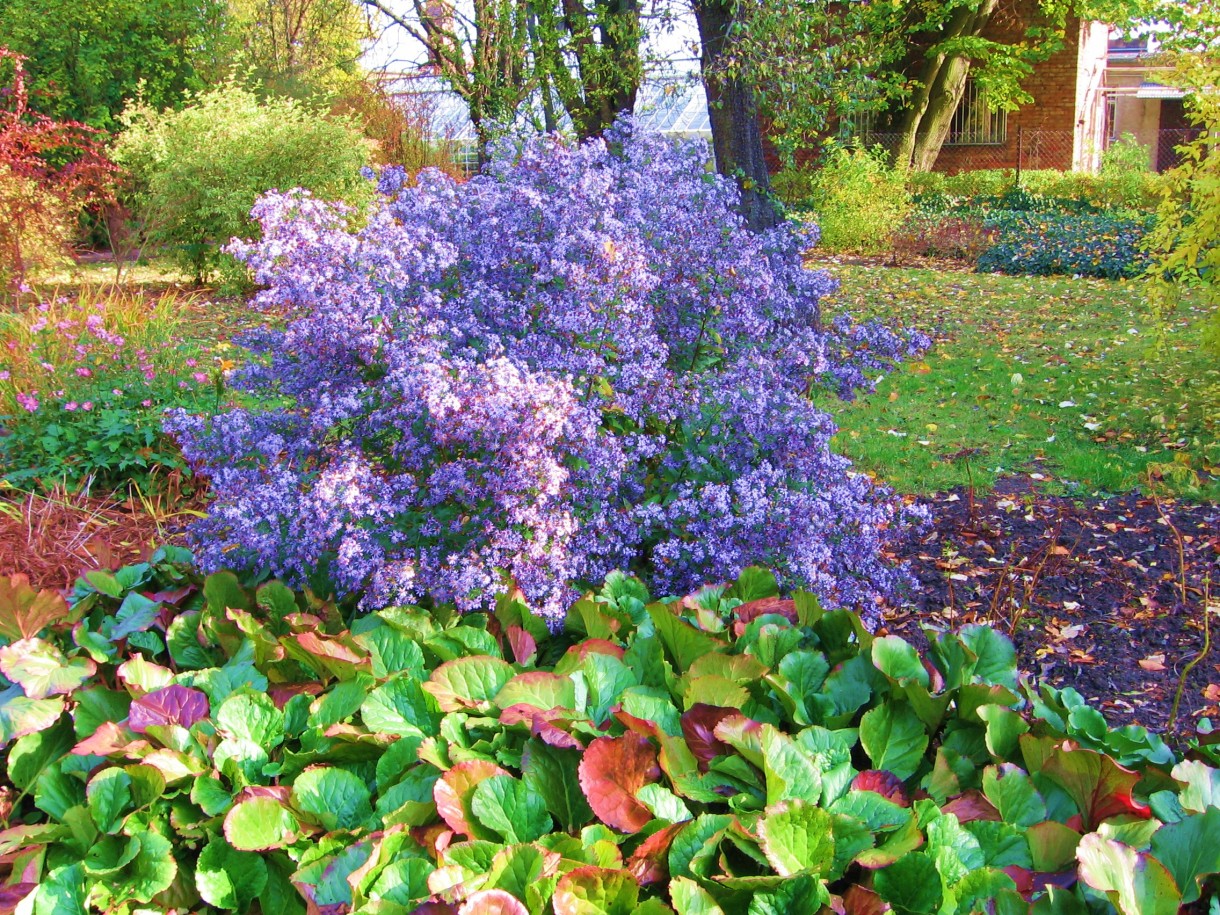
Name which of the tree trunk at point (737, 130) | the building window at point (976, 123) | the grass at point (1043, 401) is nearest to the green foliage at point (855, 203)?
the grass at point (1043, 401)

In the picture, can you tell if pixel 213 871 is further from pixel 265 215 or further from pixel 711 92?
pixel 711 92

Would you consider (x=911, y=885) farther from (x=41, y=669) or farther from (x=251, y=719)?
(x=41, y=669)

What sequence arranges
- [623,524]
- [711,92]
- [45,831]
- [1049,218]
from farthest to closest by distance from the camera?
[1049,218], [711,92], [623,524], [45,831]

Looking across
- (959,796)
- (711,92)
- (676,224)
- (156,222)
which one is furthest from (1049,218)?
(959,796)

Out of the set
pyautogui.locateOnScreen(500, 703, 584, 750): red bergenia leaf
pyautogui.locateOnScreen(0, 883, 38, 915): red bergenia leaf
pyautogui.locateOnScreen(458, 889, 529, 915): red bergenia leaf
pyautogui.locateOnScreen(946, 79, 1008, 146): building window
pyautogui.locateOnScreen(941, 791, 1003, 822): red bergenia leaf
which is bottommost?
→ pyautogui.locateOnScreen(0, 883, 38, 915): red bergenia leaf

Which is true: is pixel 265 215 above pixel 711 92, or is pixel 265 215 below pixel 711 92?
below

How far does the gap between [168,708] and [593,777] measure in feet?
3.01

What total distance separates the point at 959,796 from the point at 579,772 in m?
0.68

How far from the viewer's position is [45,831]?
184 cm

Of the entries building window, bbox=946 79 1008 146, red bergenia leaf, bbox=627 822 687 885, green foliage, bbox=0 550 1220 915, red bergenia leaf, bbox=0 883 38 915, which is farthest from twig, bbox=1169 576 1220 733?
building window, bbox=946 79 1008 146

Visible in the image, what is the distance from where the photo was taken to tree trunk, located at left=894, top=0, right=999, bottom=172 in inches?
782

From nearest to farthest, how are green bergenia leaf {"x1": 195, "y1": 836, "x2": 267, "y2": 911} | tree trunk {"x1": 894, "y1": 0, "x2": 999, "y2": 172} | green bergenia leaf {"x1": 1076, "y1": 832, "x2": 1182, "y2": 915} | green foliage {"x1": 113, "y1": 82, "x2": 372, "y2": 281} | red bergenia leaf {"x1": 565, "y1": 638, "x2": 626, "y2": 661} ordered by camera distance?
green bergenia leaf {"x1": 1076, "y1": 832, "x2": 1182, "y2": 915} → green bergenia leaf {"x1": 195, "y1": 836, "x2": 267, "y2": 911} → red bergenia leaf {"x1": 565, "y1": 638, "x2": 626, "y2": 661} → green foliage {"x1": 113, "y1": 82, "x2": 372, "y2": 281} → tree trunk {"x1": 894, "y1": 0, "x2": 999, "y2": 172}

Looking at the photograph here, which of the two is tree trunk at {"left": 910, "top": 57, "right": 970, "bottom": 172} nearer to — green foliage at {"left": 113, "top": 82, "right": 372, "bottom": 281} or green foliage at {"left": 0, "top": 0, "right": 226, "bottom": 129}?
green foliage at {"left": 113, "top": 82, "right": 372, "bottom": 281}

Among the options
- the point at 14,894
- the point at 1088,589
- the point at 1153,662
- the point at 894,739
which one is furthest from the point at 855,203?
the point at 14,894
